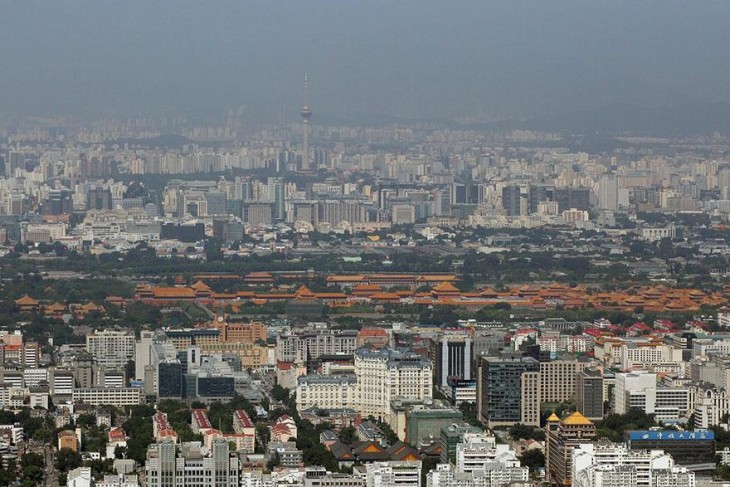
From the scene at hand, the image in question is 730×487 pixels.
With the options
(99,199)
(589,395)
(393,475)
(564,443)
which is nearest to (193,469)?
(393,475)

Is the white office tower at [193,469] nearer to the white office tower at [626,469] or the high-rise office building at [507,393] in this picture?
the white office tower at [626,469]

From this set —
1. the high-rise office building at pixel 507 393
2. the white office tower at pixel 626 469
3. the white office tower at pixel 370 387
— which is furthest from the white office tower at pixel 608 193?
the white office tower at pixel 626 469

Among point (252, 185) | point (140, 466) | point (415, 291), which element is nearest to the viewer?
point (140, 466)

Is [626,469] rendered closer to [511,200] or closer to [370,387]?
[370,387]

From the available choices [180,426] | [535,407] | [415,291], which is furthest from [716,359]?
[415,291]

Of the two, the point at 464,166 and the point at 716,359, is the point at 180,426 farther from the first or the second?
the point at 464,166

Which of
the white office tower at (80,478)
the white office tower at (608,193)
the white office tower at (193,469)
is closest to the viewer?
the white office tower at (80,478)

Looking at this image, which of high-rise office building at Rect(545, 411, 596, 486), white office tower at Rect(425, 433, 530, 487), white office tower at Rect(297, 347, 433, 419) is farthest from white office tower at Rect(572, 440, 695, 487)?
white office tower at Rect(297, 347, 433, 419)
